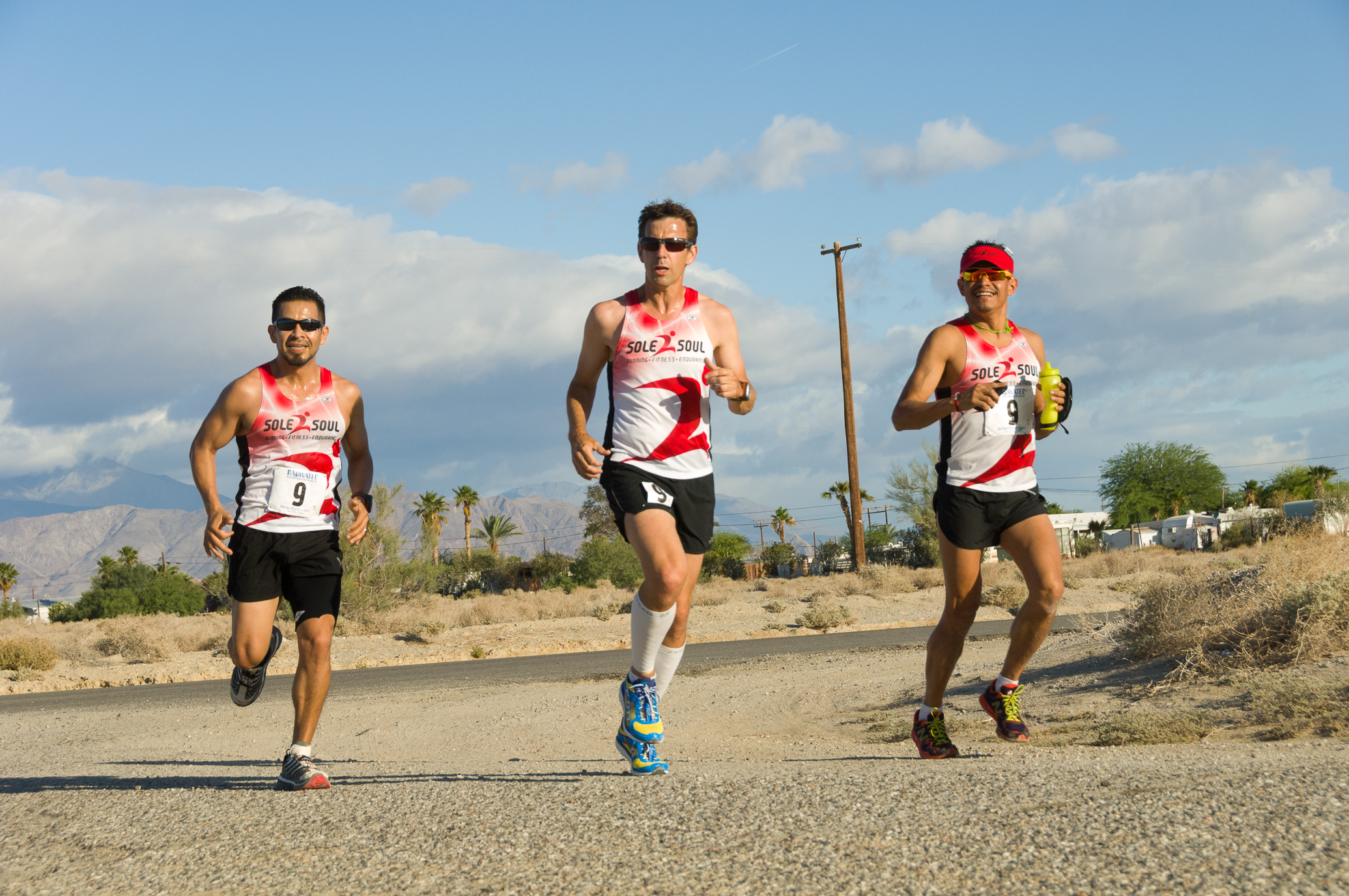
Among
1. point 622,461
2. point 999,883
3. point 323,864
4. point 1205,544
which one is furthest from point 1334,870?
point 1205,544

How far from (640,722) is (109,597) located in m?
48.1

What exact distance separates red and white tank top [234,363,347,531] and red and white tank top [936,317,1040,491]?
328 cm

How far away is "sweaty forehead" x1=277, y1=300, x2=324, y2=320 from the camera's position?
543cm

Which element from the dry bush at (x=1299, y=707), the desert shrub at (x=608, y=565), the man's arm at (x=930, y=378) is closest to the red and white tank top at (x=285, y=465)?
the man's arm at (x=930, y=378)

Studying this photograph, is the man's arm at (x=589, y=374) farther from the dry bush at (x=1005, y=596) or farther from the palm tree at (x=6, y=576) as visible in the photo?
the palm tree at (x=6, y=576)

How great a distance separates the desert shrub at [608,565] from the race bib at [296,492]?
3515 centimetres

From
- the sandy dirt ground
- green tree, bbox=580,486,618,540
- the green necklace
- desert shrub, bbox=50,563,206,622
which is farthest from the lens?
green tree, bbox=580,486,618,540

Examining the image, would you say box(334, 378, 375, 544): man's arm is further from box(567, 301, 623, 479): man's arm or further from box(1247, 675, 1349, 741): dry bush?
box(1247, 675, 1349, 741): dry bush

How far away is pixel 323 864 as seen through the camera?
3.15 metres

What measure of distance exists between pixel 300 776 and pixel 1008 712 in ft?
11.9

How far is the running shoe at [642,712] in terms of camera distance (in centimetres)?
489

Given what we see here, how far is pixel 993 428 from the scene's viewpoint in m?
5.38

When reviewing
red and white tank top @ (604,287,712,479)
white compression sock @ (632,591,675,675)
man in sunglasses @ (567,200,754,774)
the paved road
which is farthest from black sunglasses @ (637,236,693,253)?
the paved road

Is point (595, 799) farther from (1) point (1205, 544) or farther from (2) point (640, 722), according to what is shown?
(1) point (1205, 544)
